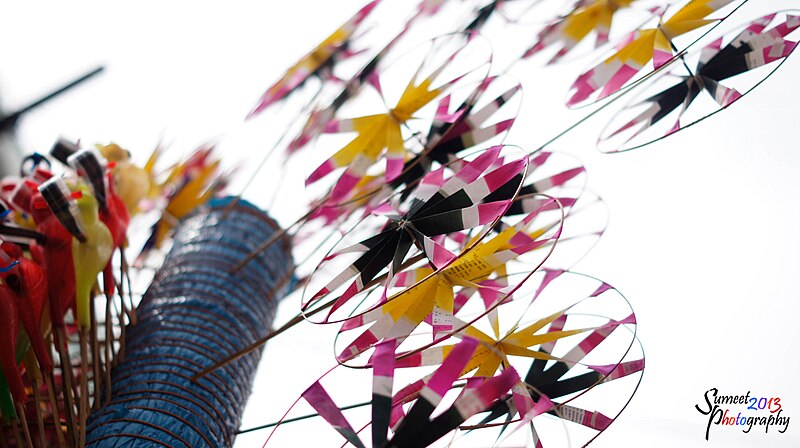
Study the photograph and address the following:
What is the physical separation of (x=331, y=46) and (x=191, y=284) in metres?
0.48

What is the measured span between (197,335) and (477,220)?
0.52m

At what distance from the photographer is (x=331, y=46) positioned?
A: 1.25 meters

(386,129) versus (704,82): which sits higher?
(386,129)

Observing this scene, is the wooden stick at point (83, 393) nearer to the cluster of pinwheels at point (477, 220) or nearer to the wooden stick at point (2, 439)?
the wooden stick at point (2, 439)

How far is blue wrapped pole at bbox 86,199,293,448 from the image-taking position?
2.85ft

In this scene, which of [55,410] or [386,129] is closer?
[55,410]

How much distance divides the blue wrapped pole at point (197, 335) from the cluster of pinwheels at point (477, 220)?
14 cm

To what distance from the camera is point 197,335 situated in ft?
3.29

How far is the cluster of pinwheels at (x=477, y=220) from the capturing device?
0.65 metres

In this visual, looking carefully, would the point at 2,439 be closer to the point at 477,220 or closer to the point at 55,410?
the point at 55,410

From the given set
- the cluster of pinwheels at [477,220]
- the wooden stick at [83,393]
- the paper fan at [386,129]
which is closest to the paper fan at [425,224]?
the cluster of pinwheels at [477,220]

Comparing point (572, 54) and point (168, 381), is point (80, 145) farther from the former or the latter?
point (572, 54)

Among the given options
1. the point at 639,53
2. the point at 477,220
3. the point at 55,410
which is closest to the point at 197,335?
the point at 55,410

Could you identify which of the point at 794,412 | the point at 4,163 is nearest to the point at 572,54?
the point at 794,412
